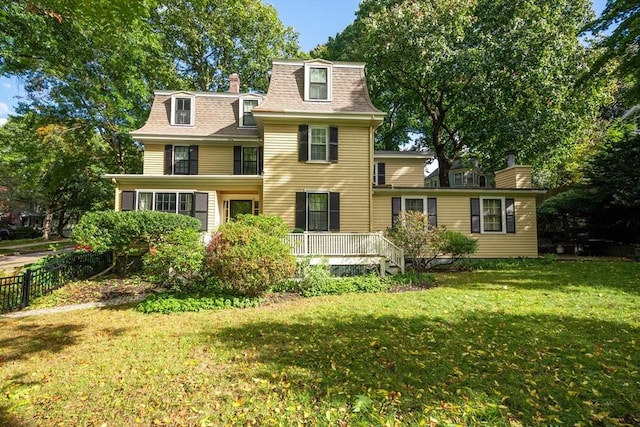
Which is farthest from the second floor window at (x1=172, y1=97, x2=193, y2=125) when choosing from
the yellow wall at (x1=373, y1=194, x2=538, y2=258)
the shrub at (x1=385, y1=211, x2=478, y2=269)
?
the shrub at (x1=385, y1=211, x2=478, y2=269)

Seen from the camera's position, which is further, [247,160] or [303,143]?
[247,160]

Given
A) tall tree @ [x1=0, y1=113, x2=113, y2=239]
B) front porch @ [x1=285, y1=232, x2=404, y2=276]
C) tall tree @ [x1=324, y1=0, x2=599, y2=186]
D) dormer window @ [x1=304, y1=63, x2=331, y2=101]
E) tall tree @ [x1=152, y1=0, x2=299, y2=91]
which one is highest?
tall tree @ [x1=152, y1=0, x2=299, y2=91]

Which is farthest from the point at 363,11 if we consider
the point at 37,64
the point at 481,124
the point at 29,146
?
the point at 29,146

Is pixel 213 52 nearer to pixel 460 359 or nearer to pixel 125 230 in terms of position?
pixel 125 230

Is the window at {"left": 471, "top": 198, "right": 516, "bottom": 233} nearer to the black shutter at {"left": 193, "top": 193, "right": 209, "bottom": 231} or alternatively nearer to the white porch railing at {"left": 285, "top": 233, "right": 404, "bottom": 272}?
the white porch railing at {"left": 285, "top": 233, "right": 404, "bottom": 272}

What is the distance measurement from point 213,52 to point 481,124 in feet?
64.9

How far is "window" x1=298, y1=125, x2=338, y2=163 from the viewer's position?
12117mm

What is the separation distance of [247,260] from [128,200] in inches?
321

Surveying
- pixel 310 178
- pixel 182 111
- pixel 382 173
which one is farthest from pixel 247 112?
pixel 382 173

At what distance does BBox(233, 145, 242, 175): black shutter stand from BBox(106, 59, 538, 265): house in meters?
0.05

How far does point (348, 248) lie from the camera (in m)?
10.2

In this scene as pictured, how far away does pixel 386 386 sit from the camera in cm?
352

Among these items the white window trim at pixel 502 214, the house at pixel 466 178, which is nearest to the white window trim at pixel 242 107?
the white window trim at pixel 502 214

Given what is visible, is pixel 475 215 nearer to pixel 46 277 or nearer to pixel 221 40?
pixel 46 277
